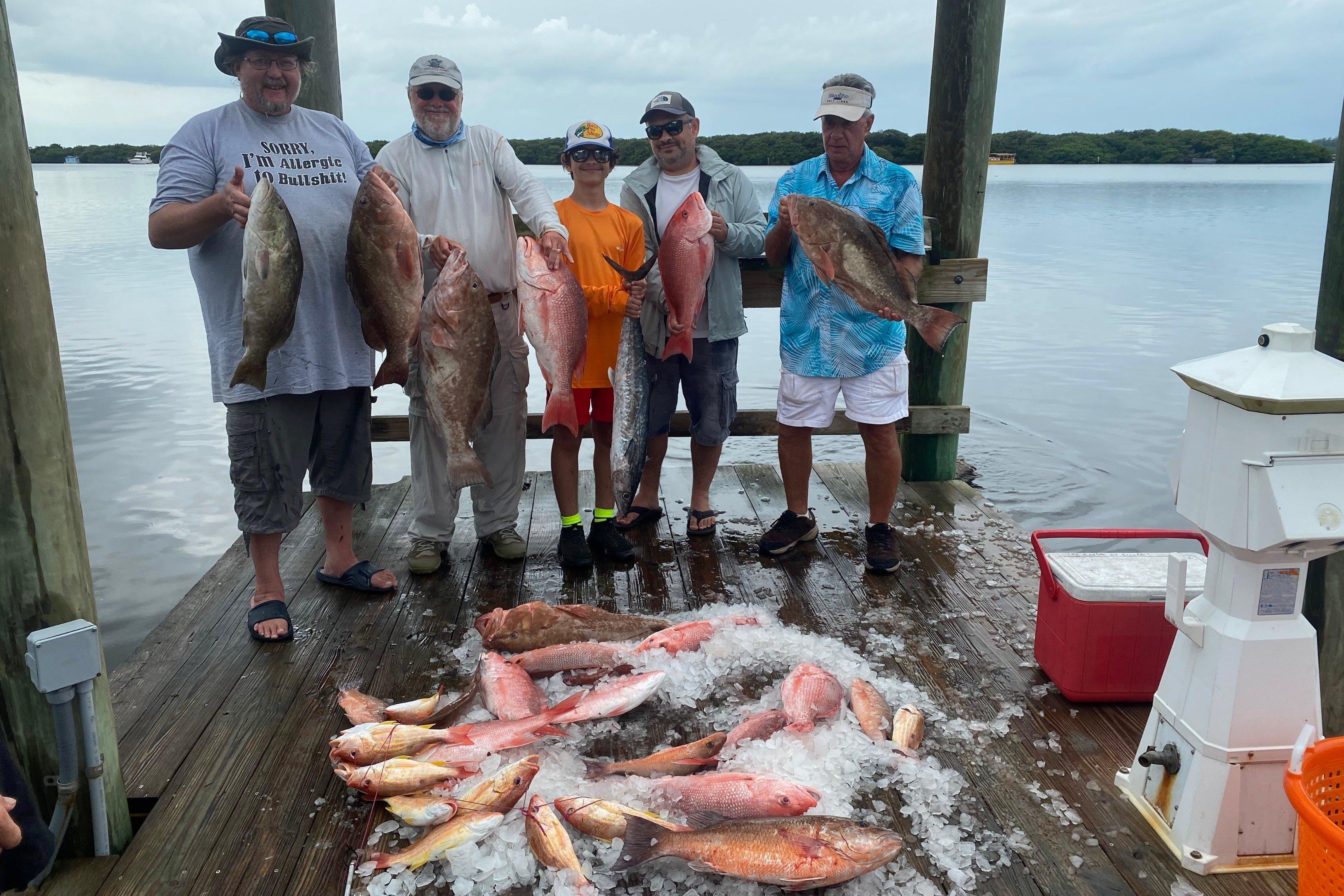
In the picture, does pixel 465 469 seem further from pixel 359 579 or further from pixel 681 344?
pixel 681 344

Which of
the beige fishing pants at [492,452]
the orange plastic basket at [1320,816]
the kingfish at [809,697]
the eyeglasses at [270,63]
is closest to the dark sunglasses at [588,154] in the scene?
the beige fishing pants at [492,452]

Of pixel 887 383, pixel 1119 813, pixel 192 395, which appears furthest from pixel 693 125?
pixel 192 395

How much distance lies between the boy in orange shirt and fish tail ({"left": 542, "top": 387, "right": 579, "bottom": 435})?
23 cm

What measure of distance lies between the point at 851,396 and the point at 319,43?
3.77 m

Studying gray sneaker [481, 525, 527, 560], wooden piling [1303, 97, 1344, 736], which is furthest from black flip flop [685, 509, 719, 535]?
wooden piling [1303, 97, 1344, 736]

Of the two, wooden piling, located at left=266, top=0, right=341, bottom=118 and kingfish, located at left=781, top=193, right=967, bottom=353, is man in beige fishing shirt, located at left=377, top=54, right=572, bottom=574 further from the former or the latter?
wooden piling, located at left=266, top=0, right=341, bottom=118

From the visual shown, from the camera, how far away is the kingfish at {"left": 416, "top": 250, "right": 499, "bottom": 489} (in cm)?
376

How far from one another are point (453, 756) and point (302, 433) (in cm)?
172

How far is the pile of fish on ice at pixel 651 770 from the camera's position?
2328 mm

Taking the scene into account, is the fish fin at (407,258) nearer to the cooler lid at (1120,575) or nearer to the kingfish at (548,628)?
the kingfish at (548,628)

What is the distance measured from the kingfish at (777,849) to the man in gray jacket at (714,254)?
7.79 ft

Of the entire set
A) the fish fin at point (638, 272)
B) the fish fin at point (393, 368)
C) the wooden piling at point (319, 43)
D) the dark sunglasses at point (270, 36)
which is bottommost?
the fish fin at point (393, 368)

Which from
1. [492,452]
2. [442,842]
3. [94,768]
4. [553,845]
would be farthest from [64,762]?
[492,452]

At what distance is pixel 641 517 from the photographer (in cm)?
515
